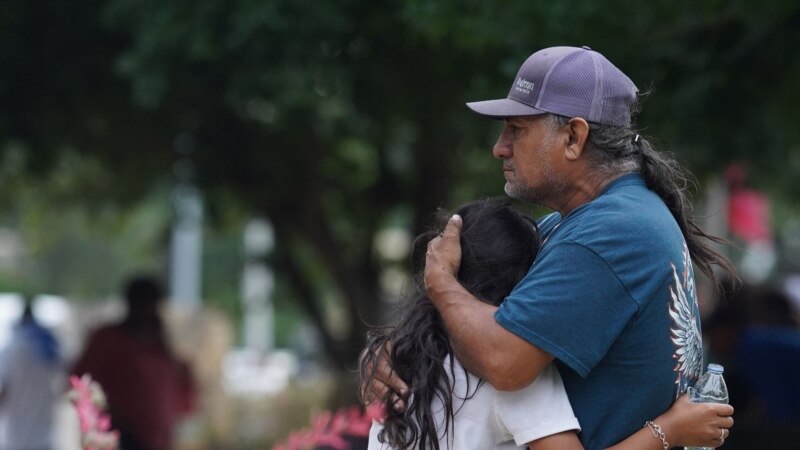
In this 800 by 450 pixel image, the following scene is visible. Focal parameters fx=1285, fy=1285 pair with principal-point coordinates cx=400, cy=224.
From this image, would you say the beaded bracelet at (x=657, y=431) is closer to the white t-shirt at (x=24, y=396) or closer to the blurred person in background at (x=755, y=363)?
the blurred person in background at (x=755, y=363)

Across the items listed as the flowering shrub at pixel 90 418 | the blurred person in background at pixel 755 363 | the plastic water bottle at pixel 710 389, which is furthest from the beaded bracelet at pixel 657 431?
the blurred person in background at pixel 755 363

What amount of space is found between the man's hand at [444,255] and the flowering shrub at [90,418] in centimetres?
110

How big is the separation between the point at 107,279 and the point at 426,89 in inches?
1122

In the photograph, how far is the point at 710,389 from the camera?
2.63 meters

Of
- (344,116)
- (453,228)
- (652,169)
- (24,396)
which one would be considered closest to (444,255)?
(453,228)

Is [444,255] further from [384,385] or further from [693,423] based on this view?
[693,423]

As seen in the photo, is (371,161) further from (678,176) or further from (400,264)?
(678,176)

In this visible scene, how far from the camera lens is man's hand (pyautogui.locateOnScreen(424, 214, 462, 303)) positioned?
2.59 metres

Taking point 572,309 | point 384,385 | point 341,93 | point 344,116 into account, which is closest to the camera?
point 572,309

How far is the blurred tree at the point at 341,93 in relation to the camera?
5449 millimetres

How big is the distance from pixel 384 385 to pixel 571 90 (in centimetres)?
71

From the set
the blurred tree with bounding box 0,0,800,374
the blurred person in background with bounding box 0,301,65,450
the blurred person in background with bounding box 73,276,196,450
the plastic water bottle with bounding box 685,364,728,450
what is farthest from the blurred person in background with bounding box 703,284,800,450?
the blurred person in background with bounding box 0,301,65,450

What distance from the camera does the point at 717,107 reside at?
20.0 ft

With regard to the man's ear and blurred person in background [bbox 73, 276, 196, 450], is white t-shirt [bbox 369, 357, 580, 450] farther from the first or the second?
blurred person in background [bbox 73, 276, 196, 450]
